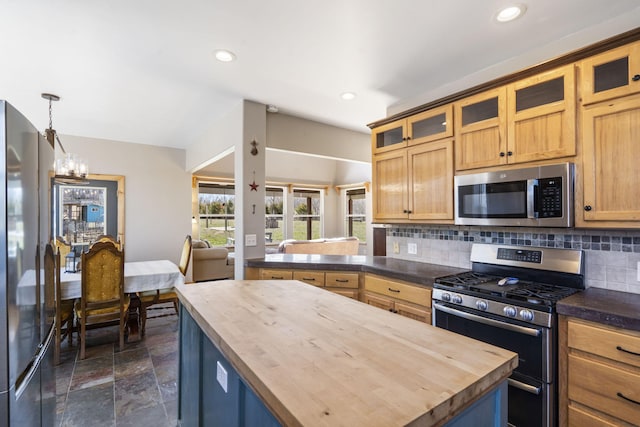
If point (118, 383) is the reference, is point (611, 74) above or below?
above

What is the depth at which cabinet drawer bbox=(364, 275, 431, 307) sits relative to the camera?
2.32m

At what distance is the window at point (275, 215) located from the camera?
8266 mm

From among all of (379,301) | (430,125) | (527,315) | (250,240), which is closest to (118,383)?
(250,240)

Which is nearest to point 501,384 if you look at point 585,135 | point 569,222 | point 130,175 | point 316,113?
point 569,222

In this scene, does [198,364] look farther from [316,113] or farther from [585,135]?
[316,113]

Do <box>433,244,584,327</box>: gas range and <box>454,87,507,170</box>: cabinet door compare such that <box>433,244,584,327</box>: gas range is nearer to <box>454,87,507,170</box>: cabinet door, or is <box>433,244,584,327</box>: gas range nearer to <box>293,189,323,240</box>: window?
<box>454,87,507,170</box>: cabinet door

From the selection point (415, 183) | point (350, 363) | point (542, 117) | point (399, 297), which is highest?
point (542, 117)

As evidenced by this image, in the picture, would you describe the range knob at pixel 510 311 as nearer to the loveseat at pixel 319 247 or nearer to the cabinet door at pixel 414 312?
the cabinet door at pixel 414 312

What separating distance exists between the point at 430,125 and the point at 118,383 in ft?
11.0

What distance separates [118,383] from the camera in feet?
8.29

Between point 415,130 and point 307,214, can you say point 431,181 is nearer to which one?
point 415,130

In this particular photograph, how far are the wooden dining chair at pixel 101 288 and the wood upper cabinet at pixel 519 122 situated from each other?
328cm

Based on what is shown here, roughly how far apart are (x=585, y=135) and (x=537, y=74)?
0.52 metres

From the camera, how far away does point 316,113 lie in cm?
370
